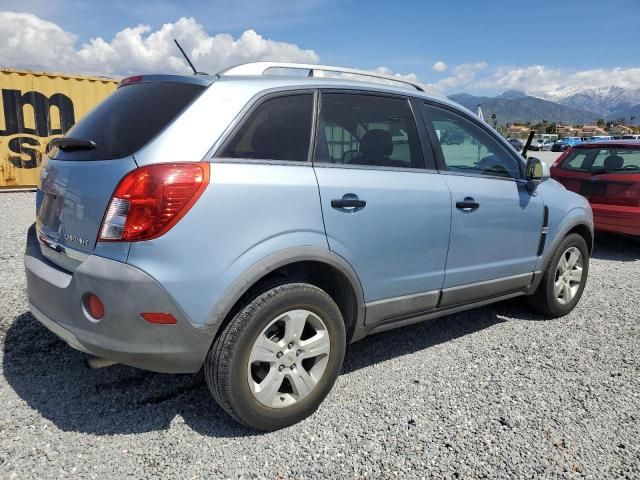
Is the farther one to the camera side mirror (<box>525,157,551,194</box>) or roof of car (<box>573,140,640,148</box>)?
roof of car (<box>573,140,640,148</box>)

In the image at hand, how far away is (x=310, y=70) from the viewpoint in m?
2.94

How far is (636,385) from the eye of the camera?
125 inches

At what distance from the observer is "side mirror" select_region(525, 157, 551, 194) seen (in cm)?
367

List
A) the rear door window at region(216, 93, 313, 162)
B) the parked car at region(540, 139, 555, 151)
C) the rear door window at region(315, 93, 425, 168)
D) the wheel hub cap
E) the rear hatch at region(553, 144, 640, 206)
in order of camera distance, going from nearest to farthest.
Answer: the rear door window at region(216, 93, 313, 162) < the rear door window at region(315, 93, 425, 168) < the wheel hub cap < the rear hatch at region(553, 144, 640, 206) < the parked car at region(540, 139, 555, 151)

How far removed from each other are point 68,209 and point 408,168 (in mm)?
1894

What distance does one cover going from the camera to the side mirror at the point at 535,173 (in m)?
3.67

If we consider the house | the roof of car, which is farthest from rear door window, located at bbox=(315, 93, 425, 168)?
the house

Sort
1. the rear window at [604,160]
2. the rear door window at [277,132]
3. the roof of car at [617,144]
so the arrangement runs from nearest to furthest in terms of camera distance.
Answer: the rear door window at [277,132] → the rear window at [604,160] → the roof of car at [617,144]

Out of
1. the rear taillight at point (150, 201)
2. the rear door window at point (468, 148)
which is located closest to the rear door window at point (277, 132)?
the rear taillight at point (150, 201)

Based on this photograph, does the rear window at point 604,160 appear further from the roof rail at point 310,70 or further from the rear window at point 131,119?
the rear window at point 131,119

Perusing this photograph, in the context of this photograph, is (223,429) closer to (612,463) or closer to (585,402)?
(612,463)

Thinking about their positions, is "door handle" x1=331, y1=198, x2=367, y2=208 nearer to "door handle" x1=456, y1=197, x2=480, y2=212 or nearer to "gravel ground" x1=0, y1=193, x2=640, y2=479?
"door handle" x1=456, y1=197, x2=480, y2=212

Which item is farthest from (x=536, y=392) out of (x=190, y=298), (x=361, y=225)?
(x=190, y=298)

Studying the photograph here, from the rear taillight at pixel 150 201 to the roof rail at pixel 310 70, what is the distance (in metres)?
0.78
